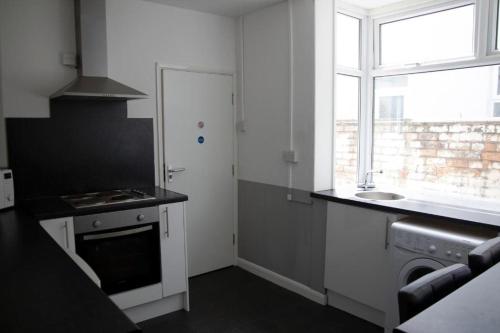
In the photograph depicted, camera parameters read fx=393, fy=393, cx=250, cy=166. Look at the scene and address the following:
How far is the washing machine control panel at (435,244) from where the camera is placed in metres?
2.21

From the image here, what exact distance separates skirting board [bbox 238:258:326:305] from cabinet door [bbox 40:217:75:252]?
6.09 feet

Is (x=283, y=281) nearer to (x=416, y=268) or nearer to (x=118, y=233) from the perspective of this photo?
(x=416, y=268)

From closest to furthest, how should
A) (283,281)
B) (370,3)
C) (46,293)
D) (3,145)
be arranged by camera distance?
(46,293)
(3,145)
(370,3)
(283,281)

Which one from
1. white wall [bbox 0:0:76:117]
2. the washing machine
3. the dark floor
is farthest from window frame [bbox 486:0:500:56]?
white wall [bbox 0:0:76:117]

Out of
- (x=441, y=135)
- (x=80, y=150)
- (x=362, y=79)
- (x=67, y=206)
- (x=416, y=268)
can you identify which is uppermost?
(x=362, y=79)

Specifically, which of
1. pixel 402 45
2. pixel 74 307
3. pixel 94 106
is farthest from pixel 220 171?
pixel 74 307

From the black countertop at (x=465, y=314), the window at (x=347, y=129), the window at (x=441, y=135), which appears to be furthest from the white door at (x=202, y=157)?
the black countertop at (x=465, y=314)

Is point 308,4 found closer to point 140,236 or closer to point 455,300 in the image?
point 140,236

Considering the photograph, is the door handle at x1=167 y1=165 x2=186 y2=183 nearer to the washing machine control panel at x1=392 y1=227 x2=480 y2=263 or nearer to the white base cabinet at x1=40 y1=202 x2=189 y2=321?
the white base cabinet at x1=40 y1=202 x2=189 y2=321

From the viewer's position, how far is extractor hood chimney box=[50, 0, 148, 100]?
2.86 metres

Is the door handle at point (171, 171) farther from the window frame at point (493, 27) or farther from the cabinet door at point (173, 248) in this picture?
the window frame at point (493, 27)

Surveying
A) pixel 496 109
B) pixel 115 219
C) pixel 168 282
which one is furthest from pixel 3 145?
pixel 496 109

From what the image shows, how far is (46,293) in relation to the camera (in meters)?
1.31

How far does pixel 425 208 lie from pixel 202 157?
206 cm
